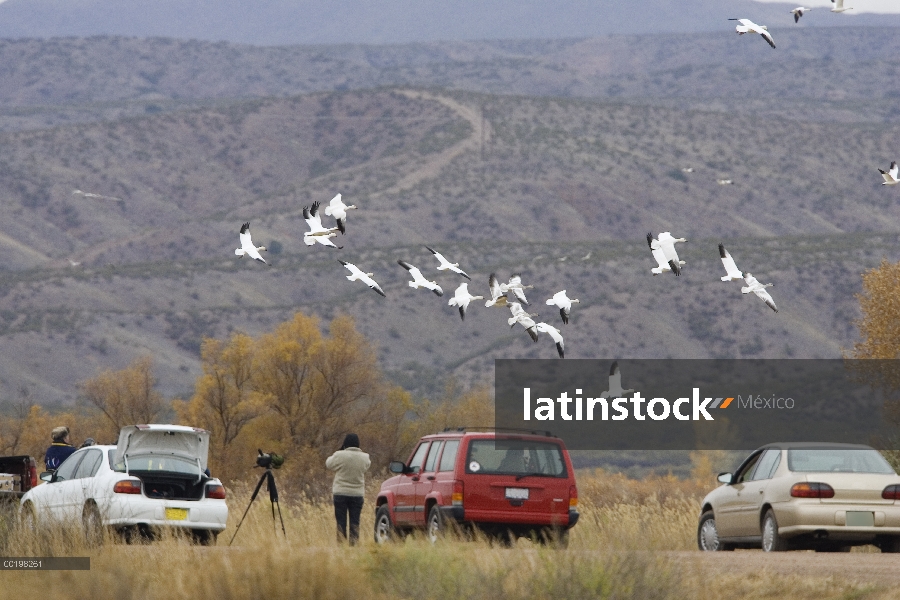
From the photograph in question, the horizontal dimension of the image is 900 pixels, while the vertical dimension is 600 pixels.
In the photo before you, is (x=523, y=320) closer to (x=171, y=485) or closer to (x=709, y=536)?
(x=709, y=536)

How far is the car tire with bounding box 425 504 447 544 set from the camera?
18.0m

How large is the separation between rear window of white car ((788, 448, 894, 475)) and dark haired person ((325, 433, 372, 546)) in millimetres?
5199

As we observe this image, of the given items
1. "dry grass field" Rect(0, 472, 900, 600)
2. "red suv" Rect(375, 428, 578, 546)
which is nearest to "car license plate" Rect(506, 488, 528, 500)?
"red suv" Rect(375, 428, 578, 546)

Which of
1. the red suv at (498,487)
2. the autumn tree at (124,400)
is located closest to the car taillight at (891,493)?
the red suv at (498,487)

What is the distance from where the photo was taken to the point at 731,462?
217ft

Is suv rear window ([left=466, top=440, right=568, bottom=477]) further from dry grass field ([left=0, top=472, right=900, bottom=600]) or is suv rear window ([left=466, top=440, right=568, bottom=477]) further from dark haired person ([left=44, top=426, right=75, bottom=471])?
dark haired person ([left=44, top=426, right=75, bottom=471])

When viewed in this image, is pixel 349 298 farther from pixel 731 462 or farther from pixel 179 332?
pixel 731 462

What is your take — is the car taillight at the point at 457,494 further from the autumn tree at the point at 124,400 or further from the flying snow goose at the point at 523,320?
the autumn tree at the point at 124,400

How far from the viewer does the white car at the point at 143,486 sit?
18.5 metres

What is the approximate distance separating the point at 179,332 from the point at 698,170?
169 feet

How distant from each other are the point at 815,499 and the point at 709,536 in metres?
2.69

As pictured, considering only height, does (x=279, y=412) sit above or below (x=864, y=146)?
below

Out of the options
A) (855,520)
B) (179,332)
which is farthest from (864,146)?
(855,520)

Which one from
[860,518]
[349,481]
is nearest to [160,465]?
[349,481]
